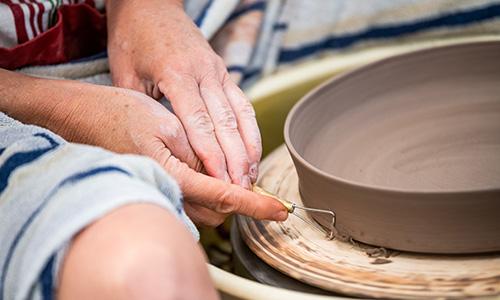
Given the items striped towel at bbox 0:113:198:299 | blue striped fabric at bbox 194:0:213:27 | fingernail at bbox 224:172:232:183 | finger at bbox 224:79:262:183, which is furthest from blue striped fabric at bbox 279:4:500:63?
striped towel at bbox 0:113:198:299

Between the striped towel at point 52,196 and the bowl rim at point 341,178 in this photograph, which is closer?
the striped towel at point 52,196

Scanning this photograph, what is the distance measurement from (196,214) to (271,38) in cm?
62

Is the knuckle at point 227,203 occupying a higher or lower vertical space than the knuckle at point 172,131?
lower

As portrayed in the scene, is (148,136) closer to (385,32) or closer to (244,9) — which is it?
(244,9)

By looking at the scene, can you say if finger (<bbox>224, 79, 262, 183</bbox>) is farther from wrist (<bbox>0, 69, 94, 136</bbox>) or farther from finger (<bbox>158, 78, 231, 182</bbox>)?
wrist (<bbox>0, 69, 94, 136</bbox>)

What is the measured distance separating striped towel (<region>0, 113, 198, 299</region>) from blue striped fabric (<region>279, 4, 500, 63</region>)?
726 millimetres

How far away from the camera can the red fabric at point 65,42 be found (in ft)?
3.48

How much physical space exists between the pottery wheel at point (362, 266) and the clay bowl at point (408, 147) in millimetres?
15

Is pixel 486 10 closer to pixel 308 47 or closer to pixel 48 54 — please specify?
pixel 308 47

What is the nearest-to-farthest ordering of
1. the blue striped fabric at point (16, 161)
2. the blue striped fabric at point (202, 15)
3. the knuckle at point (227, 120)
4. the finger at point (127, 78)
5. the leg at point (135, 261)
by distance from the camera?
the leg at point (135, 261), the blue striped fabric at point (16, 161), the knuckle at point (227, 120), the finger at point (127, 78), the blue striped fabric at point (202, 15)

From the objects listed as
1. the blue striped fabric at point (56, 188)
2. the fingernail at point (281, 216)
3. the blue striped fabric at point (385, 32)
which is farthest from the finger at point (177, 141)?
the blue striped fabric at point (385, 32)

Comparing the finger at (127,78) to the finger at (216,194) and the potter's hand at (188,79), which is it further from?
the finger at (216,194)

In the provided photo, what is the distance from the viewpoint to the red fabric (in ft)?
3.48

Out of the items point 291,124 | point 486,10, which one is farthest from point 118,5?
point 486,10
